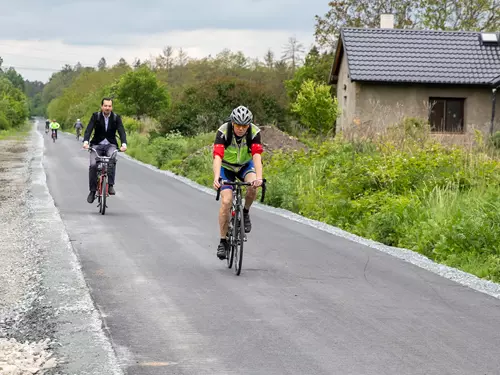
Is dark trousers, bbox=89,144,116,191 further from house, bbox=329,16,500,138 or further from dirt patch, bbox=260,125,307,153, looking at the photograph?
house, bbox=329,16,500,138

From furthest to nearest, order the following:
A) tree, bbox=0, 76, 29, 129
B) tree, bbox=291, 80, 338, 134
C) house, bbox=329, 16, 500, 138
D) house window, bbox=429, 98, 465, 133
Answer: tree, bbox=0, 76, 29, 129, tree, bbox=291, 80, 338, 134, house window, bbox=429, 98, 465, 133, house, bbox=329, 16, 500, 138

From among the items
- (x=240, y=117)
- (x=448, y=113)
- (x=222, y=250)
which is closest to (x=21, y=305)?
(x=222, y=250)

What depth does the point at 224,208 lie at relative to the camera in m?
9.34

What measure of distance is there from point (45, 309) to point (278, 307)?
200cm

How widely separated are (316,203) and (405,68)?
20806 mm

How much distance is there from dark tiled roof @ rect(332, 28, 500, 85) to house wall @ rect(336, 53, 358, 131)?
3.39 feet

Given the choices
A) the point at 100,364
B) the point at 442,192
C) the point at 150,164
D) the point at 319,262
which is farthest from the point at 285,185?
the point at 150,164

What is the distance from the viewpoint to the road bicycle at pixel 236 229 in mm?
9000

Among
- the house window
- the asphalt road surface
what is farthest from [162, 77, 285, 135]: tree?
the asphalt road surface

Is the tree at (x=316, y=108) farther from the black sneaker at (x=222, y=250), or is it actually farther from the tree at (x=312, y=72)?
the black sneaker at (x=222, y=250)

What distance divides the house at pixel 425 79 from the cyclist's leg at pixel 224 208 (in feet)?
81.5

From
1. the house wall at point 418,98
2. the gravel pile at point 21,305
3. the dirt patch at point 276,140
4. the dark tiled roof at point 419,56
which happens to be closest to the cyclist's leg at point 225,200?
the gravel pile at point 21,305

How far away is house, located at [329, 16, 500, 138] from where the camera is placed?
34.7 metres

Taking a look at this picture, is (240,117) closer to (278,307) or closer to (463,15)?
(278,307)
